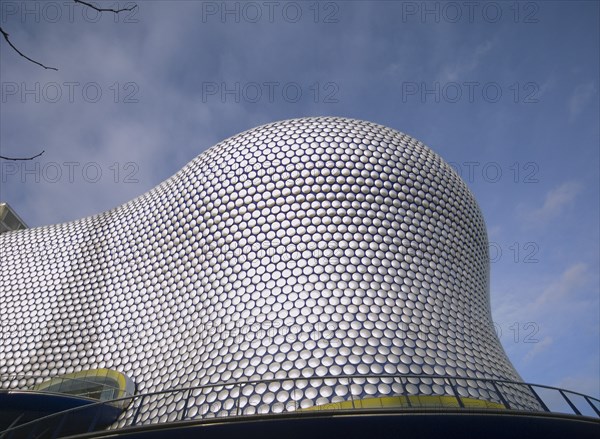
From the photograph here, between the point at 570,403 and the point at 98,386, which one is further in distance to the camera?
the point at 98,386

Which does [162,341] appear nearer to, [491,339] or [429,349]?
[429,349]

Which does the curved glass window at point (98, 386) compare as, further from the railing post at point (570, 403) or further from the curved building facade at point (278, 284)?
the railing post at point (570, 403)

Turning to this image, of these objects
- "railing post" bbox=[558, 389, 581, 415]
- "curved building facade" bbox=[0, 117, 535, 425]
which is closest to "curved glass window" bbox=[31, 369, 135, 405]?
"curved building facade" bbox=[0, 117, 535, 425]

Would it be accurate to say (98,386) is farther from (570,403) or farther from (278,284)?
(570,403)

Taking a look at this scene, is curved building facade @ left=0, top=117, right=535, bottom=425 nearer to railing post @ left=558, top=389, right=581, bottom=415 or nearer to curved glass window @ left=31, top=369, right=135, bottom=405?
curved glass window @ left=31, top=369, right=135, bottom=405

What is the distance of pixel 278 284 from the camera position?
14.8m

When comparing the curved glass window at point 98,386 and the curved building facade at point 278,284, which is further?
the curved glass window at point 98,386

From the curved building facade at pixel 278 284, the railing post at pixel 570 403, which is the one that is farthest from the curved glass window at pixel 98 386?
the railing post at pixel 570 403

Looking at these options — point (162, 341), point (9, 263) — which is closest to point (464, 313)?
point (162, 341)

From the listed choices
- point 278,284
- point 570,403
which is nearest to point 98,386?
point 278,284

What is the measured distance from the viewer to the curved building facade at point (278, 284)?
12.8 metres

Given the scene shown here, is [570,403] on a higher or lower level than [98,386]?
higher

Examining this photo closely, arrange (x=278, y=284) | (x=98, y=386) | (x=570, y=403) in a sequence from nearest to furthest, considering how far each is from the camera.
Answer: (x=570, y=403)
(x=98, y=386)
(x=278, y=284)

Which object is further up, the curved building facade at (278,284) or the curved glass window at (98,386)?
the curved building facade at (278,284)
